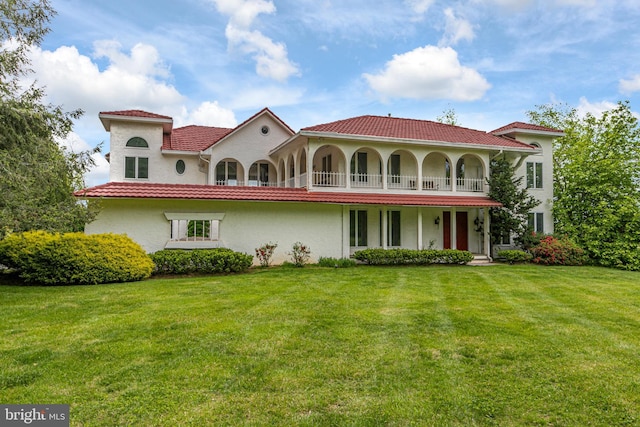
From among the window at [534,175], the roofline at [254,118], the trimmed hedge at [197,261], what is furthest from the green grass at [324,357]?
the window at [534,175]

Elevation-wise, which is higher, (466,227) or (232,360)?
(466,227)

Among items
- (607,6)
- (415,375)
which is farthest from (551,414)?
(607,6)

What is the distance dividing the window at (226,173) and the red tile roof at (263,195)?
6.17 m

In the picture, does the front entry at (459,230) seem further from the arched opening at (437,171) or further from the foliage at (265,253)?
the foliage at (265,253)

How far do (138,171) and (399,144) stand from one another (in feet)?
44.1

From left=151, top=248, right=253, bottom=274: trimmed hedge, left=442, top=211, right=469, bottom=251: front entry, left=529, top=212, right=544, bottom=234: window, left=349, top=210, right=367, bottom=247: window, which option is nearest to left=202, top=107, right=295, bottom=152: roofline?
left=349, top=210, right=367, bottom=247: window

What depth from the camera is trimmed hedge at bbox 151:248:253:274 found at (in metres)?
13.7

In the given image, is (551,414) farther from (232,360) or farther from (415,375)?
(232,360)

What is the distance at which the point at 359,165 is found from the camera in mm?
19953

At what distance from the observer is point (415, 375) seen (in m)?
4.86

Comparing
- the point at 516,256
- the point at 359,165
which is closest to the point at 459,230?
the point at 516,256

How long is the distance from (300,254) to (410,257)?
188 inches

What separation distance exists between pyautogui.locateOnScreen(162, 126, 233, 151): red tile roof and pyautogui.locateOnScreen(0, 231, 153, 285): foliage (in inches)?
380

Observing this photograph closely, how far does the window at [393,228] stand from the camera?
19562 millimetres
